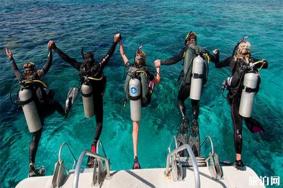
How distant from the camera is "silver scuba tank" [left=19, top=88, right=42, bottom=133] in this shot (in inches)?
246

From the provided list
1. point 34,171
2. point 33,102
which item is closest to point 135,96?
point 33,102

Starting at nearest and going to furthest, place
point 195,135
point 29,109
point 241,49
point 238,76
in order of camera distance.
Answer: point 29,109, point 238,76, point 241,49, point 195,135

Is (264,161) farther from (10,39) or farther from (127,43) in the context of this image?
(10,39)

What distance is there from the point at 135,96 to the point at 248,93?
263 centimetres

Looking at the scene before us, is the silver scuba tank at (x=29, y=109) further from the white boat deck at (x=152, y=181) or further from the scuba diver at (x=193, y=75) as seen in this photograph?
the scuba diver at (x=193, y=75)

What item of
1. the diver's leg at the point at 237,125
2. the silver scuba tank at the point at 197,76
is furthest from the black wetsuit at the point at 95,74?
the diver's leg at the point at 237,125

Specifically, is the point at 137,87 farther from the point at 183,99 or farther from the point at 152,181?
the point at 183,99

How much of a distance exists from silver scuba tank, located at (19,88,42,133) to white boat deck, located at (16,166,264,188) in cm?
149

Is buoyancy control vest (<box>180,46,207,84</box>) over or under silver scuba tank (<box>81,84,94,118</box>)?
over

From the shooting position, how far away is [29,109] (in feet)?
21.0

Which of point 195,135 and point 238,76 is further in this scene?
point 195,135

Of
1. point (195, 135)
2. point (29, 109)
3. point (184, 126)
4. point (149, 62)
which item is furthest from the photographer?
point (149, 62)

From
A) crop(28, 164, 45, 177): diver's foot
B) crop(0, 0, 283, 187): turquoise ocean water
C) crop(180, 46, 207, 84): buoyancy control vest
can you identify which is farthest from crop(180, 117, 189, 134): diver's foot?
crop(28, 164, 45, 177): diver's foot

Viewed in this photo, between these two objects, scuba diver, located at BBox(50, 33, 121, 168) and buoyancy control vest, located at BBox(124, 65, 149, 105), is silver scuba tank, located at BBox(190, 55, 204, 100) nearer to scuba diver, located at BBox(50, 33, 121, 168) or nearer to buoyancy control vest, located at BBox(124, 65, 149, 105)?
buoyancy control vest, located at BBox(124, 65, 149, 105)
